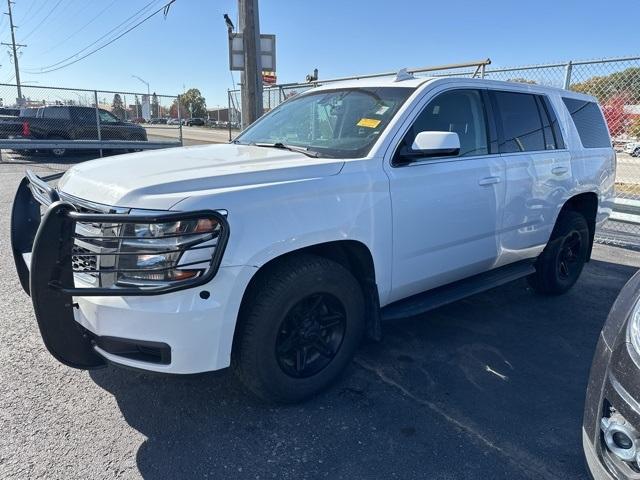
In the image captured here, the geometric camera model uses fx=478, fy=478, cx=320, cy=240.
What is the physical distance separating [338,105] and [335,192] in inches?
47.1

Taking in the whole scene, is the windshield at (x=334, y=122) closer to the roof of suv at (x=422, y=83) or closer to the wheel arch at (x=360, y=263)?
the roof of suv at (x=422, y=83)

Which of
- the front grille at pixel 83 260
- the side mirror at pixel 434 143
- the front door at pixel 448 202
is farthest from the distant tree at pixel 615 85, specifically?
the front grille at pixel 83 260

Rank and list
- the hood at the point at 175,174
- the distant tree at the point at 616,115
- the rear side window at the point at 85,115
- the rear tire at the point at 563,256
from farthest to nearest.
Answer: the rear side window at the point at 85,115
the distant tree at the point at 616,115
the rear tire at the point at 563,256
the hood at the point at 175,174

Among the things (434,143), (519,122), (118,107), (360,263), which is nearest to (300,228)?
(360,263)

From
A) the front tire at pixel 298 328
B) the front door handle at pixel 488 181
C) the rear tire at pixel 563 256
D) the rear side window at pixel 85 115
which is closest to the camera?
the front tire at pixel 298 328

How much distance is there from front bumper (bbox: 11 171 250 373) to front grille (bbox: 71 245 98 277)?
73mm

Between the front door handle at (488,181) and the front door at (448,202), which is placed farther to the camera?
the front door handle at (488,181)

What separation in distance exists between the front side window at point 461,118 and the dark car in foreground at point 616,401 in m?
1.76

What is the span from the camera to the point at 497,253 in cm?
394

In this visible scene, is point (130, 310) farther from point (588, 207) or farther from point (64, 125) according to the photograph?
point (64, 125)

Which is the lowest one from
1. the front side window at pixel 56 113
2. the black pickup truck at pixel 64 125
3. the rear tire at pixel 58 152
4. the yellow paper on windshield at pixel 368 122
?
the rear tire at pixel 58 152

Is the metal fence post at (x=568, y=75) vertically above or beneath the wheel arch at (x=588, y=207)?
above

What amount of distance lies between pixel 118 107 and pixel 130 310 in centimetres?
1942

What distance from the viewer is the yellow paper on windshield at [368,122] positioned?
3.20 meters
